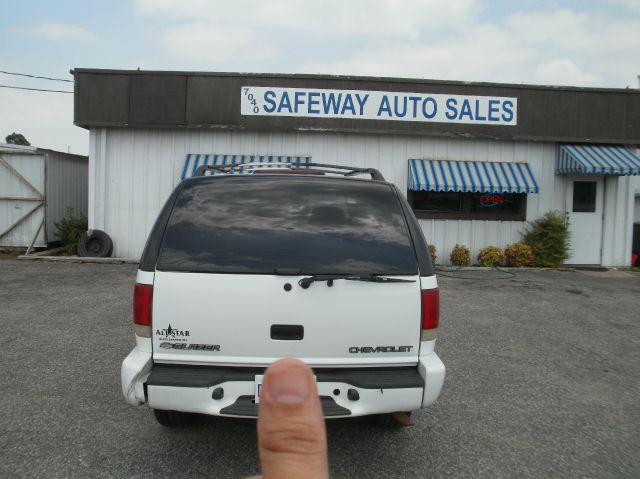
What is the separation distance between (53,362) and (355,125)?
348 inches

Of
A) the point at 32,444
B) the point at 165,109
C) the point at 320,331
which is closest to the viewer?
the point at 320,331

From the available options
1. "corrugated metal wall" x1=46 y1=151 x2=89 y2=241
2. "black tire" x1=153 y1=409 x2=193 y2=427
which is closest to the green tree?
"corrugated metal wall" x1=46 y1=151 x2=89 y2=241

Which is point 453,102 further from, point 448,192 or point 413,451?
point 413,451

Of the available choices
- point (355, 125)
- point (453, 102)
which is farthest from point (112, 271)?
point (453, 102)

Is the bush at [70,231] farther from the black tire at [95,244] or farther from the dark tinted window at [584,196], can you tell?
the dark tinted window at [584,196]

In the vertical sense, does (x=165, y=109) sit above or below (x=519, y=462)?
above

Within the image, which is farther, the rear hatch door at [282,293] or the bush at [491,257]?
the bush at [491,257]

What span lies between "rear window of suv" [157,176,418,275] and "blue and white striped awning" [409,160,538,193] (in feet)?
28.8

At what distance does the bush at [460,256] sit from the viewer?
12.1 m

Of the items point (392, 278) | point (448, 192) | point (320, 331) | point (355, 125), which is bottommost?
point (320, 331)

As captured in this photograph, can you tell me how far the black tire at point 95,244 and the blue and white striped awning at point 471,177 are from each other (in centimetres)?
739

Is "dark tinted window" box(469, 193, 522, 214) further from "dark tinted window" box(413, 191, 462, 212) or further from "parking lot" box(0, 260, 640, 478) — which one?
"parking lot" box(0, 260, 640, 478)

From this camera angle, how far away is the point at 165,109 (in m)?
12.1

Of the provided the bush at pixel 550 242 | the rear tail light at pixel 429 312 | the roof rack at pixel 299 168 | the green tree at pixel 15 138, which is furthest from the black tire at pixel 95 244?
the green tree at pixel 15 138
